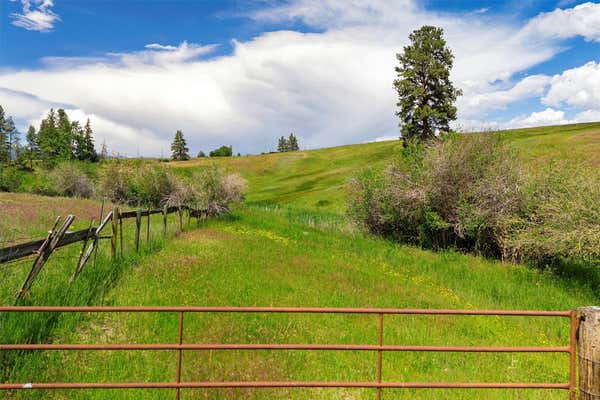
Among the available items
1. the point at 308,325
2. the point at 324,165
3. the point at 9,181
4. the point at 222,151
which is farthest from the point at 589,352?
the point at 222,151

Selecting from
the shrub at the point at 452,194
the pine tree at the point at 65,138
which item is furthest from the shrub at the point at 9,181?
the shrub at the point at 452,194

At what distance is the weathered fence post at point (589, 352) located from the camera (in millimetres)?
3840

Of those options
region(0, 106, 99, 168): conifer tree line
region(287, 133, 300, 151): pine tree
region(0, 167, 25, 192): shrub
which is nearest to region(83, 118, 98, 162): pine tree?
region(0, 106, 99, 168): conifer tree line

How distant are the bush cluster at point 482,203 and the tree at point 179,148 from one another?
120 meters

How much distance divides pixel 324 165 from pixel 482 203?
78841 millimetres

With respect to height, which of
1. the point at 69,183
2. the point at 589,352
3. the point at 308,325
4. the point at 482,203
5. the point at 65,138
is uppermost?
the point at 65,138

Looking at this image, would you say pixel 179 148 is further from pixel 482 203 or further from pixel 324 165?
pixel 482 203

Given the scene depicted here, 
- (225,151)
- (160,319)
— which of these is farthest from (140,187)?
(225,151)

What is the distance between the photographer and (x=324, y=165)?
328ft

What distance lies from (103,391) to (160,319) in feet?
9.26

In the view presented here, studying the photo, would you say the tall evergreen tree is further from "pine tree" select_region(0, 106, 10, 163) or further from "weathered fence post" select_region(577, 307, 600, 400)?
"weathered fence post" select_region(577, 307, 600, 400)

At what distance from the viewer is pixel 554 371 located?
7637 millimetres

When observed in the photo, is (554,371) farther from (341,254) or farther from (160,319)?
(341,254)

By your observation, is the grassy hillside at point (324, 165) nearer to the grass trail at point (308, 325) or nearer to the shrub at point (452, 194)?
the shrub at point (452, 194)
